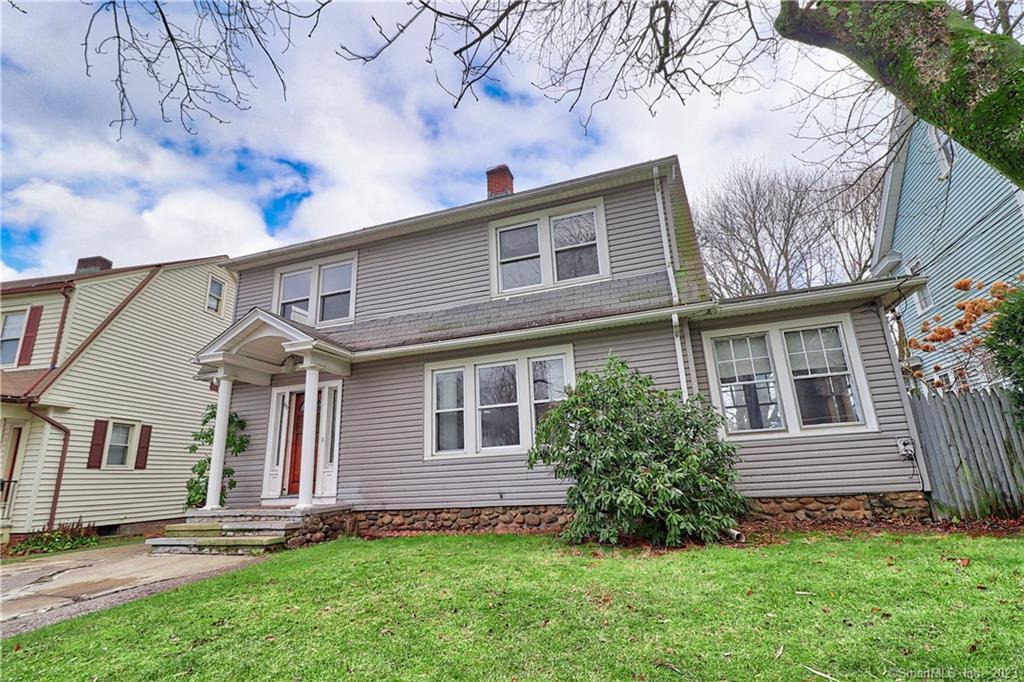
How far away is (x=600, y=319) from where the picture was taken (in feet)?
24.8

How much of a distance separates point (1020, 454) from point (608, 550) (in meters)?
5.26

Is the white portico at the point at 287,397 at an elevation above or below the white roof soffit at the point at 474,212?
below

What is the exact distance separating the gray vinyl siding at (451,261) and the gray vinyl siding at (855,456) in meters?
3.22

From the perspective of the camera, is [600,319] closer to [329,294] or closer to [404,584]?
[404,584]

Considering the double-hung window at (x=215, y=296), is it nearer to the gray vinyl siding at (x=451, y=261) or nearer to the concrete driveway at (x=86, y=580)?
the gray vinyl siding at (x=451, y=261)

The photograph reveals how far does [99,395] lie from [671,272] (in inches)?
538

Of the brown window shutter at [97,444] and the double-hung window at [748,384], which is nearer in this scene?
the double-hung window at [748,384]

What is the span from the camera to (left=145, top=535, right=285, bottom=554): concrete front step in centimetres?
717

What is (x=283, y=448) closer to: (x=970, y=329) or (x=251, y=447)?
(x=251, y=447)

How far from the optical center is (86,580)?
245 inches

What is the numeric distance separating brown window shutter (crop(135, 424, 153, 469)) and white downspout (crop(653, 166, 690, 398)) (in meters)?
13.6

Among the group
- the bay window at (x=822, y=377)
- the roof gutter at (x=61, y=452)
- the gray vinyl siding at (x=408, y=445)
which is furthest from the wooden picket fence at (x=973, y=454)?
the roof gutter at (x=61, y=452)

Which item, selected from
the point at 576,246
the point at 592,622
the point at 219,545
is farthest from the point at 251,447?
the point at 592,622

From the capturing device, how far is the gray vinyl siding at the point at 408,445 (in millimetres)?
7770
